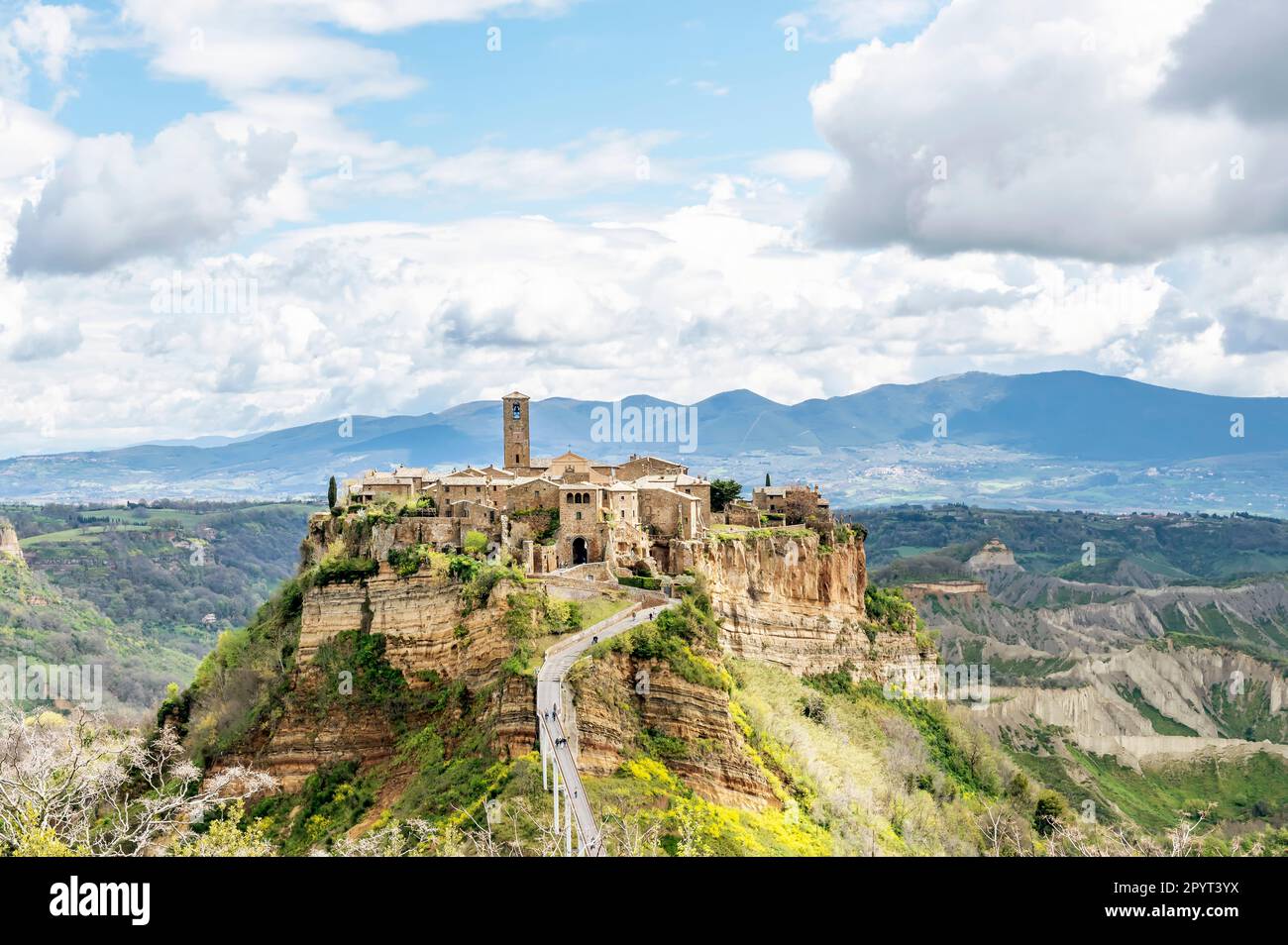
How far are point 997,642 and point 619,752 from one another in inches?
4376

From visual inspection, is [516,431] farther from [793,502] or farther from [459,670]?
[459,670]

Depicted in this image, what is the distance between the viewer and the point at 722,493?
74.6 m

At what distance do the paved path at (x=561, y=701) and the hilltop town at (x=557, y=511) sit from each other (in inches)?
225

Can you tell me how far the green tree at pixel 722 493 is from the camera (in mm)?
73375

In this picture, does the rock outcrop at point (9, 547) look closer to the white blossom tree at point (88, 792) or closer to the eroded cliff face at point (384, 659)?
the white blossom tree at point (88, 792)

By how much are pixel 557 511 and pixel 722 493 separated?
19.8 m

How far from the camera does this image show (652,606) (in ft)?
165

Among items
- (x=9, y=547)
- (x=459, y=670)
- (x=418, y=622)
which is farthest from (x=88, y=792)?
(x=9, y=547)

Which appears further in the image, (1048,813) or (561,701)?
(1048,813)

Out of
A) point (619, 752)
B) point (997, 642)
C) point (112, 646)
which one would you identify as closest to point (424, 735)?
point (619, 752)

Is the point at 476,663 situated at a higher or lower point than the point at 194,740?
higher

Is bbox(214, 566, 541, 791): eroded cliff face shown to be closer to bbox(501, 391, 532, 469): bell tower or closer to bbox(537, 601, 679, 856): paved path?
bbox(537, 601, 679, 856): paved path

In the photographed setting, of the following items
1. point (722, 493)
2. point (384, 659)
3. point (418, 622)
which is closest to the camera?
point (418, 622)
